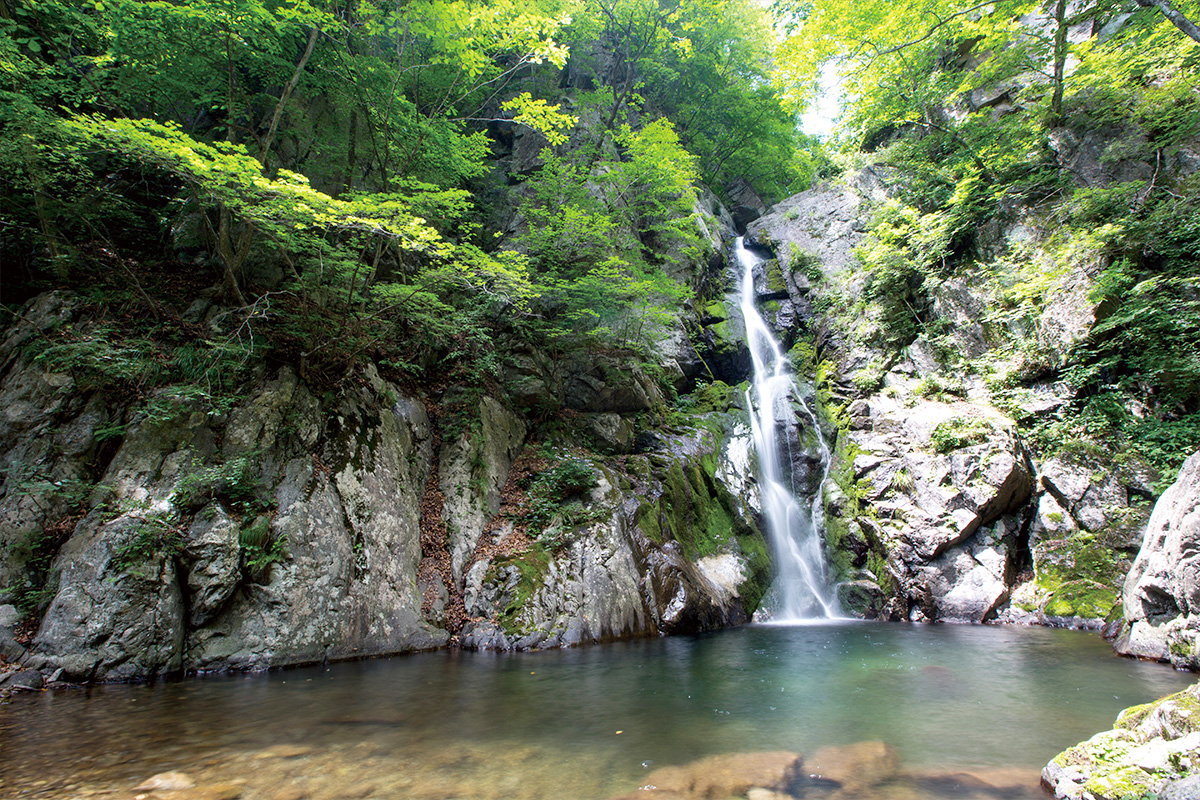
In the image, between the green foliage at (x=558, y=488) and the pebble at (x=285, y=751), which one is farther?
the green foliage at (x=558, y=488)

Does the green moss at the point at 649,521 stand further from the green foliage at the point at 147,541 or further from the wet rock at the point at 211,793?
the wet rock at the point at 211,793

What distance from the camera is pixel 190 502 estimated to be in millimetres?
6578

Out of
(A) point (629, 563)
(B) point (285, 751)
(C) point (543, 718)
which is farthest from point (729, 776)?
(A) point (629, 563)

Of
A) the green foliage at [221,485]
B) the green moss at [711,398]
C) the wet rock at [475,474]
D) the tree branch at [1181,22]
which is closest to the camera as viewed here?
the tree branch at [1181,22]

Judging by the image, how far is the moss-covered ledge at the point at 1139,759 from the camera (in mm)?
2697

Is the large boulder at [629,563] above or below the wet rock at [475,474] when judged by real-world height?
below

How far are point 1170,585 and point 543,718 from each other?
7.24 meters

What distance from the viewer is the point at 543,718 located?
4.70 m

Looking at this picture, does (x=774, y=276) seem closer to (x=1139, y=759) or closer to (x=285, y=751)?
(x=1139, y=759)

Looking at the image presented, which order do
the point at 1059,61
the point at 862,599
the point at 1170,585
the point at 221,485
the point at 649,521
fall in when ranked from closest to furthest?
the point at 1170,585 → the point at 221,485 → the point at 649,521 → the point at 862,599 → the point at 1059,61

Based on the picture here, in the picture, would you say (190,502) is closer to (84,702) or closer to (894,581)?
(84,702)

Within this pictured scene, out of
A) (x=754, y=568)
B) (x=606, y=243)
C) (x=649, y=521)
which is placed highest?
(x=606, y=243)

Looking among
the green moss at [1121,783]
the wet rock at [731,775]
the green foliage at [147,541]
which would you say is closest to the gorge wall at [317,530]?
the green foliage at [147,541]

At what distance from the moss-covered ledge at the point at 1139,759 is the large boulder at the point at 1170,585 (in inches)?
143
